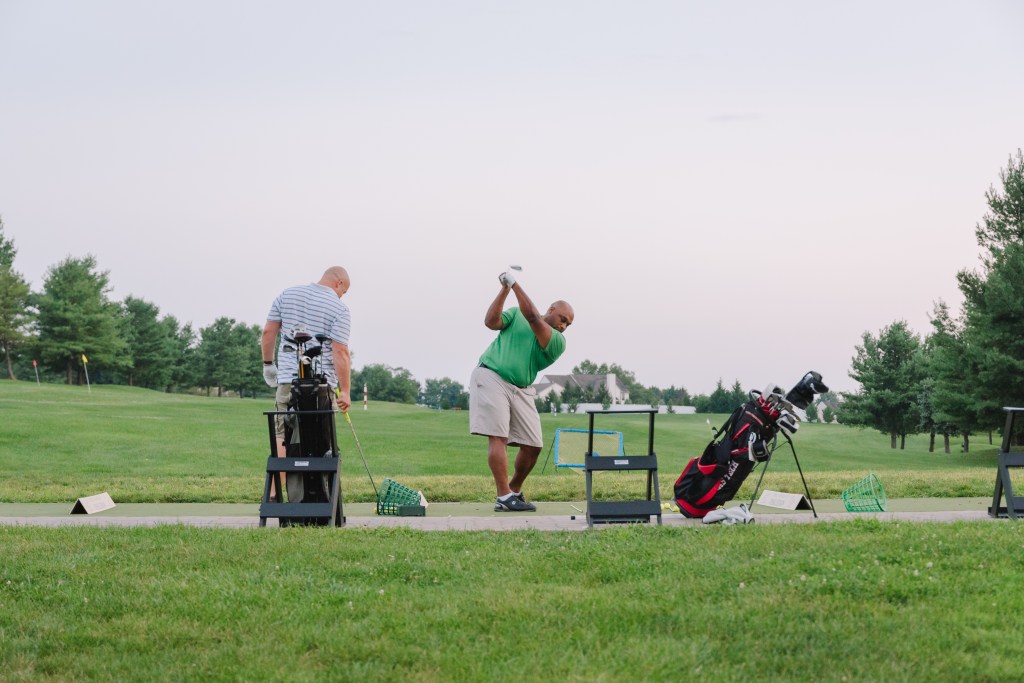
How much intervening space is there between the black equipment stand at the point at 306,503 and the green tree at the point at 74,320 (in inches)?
2100

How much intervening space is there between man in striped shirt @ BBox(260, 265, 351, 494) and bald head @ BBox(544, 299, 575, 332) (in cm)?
161

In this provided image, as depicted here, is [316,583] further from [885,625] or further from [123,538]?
[885,625]

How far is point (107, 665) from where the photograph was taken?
342 centimetres

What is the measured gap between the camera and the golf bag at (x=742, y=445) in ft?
21.6

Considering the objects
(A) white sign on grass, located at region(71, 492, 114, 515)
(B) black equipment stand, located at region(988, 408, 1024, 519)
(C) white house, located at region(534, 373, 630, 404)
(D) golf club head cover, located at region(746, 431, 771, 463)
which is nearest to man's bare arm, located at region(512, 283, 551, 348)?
(D) golf club head cover, located at region(746, 431, 771, 463)

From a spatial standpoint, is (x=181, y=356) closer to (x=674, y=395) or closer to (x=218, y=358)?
(x=218, y=358)

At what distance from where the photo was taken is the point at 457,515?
7.46 m

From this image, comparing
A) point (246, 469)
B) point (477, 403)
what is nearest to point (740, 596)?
point (477, 403)

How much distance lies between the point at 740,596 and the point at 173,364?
242ft

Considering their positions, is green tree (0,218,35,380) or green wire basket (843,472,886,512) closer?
green wire basket (843,472,886,512)

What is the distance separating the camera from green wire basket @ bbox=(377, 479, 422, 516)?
291 inches

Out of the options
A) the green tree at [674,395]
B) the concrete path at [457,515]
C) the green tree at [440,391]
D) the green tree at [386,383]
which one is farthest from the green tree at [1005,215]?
the green tree at [440,391]

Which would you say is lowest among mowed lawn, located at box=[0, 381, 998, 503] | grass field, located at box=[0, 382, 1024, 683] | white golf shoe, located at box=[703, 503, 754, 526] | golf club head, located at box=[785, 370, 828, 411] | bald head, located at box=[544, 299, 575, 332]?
mowed lawn, located at box=[0, 381, 998, 503]

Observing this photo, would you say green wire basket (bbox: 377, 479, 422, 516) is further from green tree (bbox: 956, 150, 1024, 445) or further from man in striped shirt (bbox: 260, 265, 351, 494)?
green tree (bbox: 956, 150, 1024, 445)
